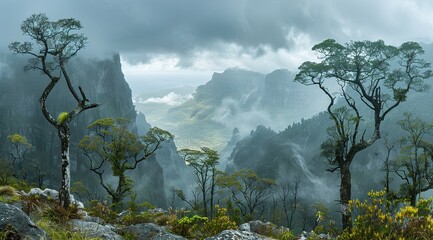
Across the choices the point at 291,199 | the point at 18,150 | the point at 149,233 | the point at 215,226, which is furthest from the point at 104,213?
the point at 291,199

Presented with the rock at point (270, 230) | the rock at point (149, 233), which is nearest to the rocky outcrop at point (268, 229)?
the rock at point (270, 230)

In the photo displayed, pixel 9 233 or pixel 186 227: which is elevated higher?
pixel 9 233

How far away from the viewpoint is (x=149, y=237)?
32.6 ft

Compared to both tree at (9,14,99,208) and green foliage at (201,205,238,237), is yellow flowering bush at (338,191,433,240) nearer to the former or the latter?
green foliage at (201,205,238,237)

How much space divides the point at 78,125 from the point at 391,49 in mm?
193886

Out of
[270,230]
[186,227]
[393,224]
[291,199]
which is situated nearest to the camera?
[393,224]

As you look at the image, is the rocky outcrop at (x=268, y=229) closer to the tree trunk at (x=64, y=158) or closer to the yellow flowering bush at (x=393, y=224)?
the yellow flowering bush at (x=393, y=224)

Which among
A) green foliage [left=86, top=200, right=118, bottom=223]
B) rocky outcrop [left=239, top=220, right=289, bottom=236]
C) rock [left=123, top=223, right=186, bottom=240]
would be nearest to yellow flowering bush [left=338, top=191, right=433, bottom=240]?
rock [left=123, top=223, right=186, bottom=240]

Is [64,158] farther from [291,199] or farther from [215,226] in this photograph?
[291,199]

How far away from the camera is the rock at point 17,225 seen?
18.1 feet

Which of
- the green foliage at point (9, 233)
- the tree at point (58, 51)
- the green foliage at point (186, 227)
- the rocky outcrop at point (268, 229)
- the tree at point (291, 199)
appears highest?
the tree at point (58, 51)

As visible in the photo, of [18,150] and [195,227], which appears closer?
[195,227]

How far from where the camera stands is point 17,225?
567cm

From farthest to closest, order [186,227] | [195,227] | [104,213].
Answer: [104,213] → [195,227] → [186,227]
